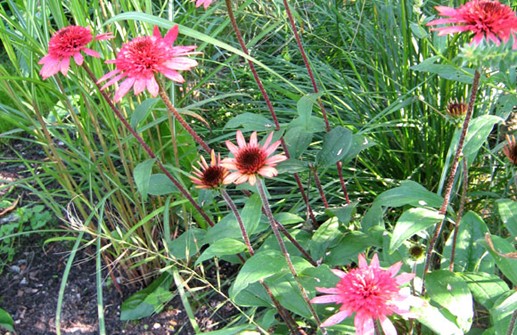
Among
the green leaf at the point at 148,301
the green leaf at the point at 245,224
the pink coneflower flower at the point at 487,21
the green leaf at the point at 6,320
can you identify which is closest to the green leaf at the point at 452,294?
the green leaf at the point at 245,224

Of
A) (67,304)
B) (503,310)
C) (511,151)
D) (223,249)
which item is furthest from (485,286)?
(67,304)

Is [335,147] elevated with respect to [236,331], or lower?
elevated

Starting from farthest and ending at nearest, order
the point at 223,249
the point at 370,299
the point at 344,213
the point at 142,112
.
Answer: the point at 344,213 < the point at 142,112 < the point at 223,249 < the point at 370,299

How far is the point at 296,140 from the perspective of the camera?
52.4 inches

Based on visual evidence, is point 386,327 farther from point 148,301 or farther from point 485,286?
point 148,301

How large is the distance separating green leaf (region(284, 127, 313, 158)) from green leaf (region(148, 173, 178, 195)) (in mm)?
283

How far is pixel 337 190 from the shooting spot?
68.1 inches

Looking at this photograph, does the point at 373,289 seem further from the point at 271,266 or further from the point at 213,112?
the point at 213,112

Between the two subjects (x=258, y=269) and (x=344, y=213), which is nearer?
→ (x=258, y=269)

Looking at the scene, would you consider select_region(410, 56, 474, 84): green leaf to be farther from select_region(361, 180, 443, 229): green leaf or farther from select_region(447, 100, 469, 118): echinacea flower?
select_region(361, 180, 443, 229): green leaf

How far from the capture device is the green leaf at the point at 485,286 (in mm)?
1081

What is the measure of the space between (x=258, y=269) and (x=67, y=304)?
824 millimetres

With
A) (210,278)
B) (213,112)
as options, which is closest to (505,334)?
(210,278)

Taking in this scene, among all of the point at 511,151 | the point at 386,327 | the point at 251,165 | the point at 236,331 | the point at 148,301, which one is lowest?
the point at 148,301
